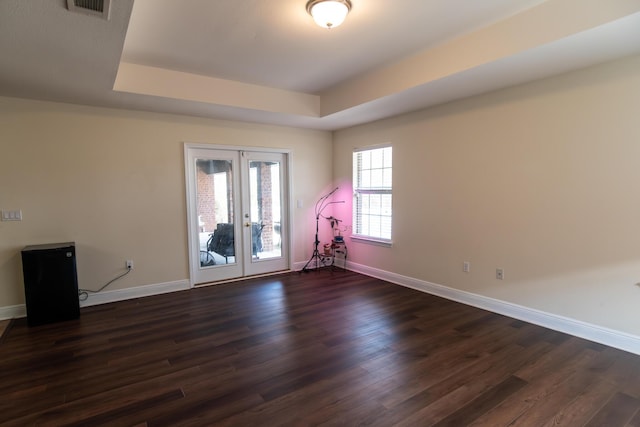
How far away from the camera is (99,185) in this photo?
162 inches

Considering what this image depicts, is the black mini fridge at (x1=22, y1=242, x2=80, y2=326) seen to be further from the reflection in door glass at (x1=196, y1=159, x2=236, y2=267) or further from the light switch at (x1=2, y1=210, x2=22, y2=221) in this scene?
the reflection in door glass at (x1=196, y1=159, x2=236, y2=267)

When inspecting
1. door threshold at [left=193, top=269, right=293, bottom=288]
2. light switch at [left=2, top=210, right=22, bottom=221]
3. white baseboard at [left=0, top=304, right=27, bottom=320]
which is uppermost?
light switch at [left=2, top=210, right=22, bottom=221]

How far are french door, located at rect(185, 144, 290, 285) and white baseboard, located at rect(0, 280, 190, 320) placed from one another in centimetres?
26

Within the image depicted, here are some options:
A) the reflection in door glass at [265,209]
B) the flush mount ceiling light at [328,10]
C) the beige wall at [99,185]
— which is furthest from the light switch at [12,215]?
the flush mount ceiling light at [328,10]

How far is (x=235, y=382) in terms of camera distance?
2.41m

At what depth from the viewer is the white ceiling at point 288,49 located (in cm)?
231

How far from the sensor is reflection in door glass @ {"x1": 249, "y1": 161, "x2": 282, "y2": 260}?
5.30 m

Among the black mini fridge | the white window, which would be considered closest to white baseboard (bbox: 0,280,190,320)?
the black mini fridge

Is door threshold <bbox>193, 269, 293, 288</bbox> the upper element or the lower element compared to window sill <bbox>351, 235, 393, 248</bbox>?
lower

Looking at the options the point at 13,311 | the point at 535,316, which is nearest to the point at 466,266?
the point at 535,316

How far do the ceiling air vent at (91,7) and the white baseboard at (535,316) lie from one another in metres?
4.31

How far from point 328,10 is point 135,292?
4.08 meters

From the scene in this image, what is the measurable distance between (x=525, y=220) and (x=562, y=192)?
1.43ft

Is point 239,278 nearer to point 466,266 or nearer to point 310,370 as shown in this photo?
point 310,370
